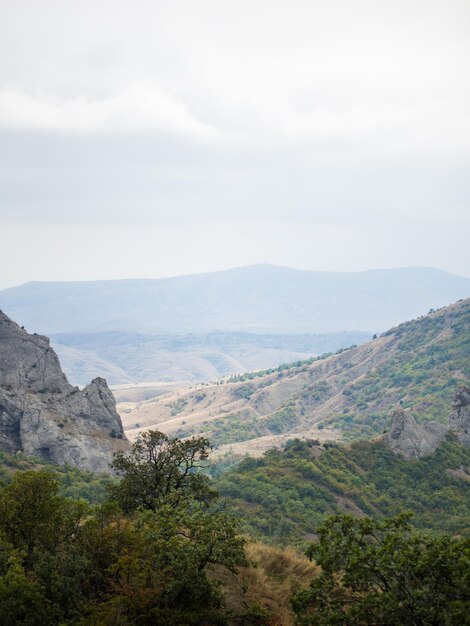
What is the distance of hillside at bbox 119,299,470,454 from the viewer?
14175 centimetres

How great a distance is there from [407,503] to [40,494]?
46733mm

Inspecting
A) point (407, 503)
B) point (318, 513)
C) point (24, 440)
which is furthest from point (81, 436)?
→ point (407, 503)

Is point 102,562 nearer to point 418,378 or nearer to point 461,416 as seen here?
point 461,416

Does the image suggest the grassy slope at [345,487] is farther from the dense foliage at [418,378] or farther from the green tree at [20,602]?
the dense foliage at [418,378]

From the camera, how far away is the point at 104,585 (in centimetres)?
2045

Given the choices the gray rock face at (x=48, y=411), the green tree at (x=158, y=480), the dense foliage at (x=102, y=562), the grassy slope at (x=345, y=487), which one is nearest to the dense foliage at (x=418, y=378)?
the grassy slope at (x=345, y=487)

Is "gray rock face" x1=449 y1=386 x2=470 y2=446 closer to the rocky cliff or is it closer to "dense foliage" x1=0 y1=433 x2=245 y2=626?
the rocky cliff

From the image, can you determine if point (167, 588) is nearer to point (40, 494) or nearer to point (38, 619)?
point (38, 619)

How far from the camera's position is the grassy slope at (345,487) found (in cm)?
5525

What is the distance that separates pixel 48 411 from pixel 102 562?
54313 mm

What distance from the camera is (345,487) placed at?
2485 inches

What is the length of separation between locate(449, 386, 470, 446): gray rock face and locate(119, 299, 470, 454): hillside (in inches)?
1475

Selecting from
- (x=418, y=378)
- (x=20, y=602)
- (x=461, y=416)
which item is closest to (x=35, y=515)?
(x=20, y=602)

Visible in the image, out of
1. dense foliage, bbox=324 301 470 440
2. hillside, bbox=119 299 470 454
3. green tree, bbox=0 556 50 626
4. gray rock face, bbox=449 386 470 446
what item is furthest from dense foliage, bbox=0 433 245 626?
hillside, bbox=119 299 470 454
